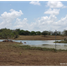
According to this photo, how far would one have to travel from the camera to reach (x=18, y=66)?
560 centimetres

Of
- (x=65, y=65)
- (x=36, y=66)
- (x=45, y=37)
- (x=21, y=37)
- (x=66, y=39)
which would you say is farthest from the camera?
(x=21, y=37)

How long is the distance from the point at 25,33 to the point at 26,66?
2651 cm

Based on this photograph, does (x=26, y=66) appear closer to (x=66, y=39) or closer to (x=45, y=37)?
(x=66, y=39)

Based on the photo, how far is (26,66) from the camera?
18.2ft

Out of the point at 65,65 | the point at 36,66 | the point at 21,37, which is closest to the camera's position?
the point at 36,66

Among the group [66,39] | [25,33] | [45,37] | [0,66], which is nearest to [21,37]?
[25,33]

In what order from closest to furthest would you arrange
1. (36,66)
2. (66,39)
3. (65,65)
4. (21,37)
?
(36,66), (65,65), (66,39), (21,37)

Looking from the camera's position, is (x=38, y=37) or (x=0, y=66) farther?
(x=38, y=37)

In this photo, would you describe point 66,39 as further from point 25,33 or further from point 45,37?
point 25,33

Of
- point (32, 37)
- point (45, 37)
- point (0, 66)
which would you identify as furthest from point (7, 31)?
point (0, 66)

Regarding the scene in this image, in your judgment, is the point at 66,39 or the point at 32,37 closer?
the point at 66,39

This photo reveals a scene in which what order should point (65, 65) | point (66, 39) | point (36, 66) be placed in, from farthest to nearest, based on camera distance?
point (66, 39), point (65, 65), point (36, 66)

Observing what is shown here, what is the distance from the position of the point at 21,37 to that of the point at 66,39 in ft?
53.8

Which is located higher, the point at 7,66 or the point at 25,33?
the point at 25,33
